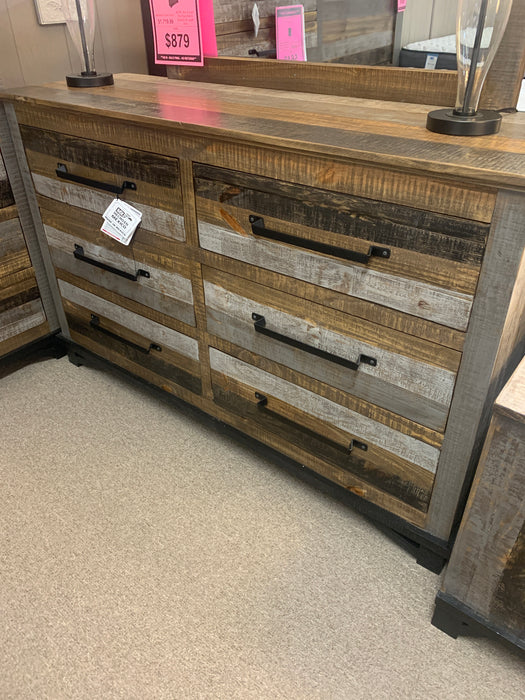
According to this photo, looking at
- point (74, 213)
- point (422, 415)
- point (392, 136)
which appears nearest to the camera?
point (392, 136)

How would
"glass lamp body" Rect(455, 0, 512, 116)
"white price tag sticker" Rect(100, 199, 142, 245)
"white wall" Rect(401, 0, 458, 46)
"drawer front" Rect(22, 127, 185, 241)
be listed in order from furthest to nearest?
1. "white price tag sticker" Rect(100, 199, 142, 245)
2. "drawer front" Rect(22, 127, 185, 241)
3. "white wall" Rect(401, 0, 458, 46)
4. "glass lamp body" Rect(455, 0, 512, 116)

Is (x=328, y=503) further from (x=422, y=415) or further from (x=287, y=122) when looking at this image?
(x=287, y=122)

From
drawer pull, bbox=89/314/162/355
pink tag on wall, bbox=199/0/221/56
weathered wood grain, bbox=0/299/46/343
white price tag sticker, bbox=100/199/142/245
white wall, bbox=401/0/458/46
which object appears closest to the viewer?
white wall, bbox=401/0/458/46

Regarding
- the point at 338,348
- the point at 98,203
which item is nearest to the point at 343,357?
the point at 338,348

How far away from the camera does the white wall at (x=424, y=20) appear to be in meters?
1.18

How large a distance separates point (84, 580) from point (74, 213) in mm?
1053

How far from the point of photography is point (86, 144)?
4.73ft

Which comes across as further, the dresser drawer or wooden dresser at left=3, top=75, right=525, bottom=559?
the dresser drawer

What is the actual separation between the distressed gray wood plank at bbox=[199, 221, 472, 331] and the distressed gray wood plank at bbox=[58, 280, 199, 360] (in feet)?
1.14

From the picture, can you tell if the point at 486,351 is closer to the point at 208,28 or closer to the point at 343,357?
the point at 343,357

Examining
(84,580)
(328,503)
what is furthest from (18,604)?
(328,503)

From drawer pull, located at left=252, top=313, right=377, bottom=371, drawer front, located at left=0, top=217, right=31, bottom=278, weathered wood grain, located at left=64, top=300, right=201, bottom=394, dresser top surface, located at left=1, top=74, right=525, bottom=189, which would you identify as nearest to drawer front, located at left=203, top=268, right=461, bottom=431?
drawer pull, located at left=252, top=313, right=377, bottom=371

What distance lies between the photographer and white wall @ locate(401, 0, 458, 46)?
118 cm

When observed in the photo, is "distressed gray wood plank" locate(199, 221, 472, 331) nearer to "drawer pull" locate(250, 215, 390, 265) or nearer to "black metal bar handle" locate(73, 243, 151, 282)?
"drawer pull" locate(250, 215, 390, 265)
